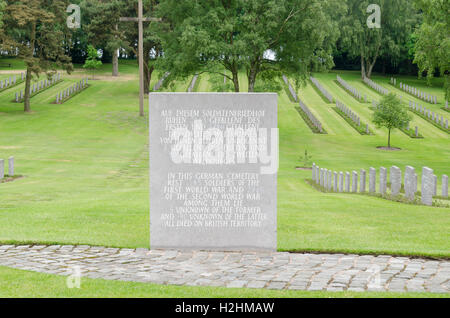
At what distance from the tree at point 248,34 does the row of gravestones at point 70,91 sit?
73.3 feet

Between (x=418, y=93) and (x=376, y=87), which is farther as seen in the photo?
(x=376, y=87)

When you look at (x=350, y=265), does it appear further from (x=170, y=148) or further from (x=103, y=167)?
(x=103, y=167)

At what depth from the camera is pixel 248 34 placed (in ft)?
125

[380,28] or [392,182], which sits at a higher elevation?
[380,28]

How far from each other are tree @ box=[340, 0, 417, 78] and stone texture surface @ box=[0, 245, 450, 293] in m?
71.4

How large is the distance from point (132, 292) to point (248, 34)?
107ft

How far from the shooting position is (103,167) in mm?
28891

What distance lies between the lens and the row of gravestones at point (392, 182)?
18.7 m

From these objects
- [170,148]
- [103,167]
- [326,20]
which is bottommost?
[103,167]

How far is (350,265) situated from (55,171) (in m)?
21.1

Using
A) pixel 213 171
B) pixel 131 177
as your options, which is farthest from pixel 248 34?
pixel 213 171

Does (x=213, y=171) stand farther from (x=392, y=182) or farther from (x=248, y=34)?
(x=248, y=34)
